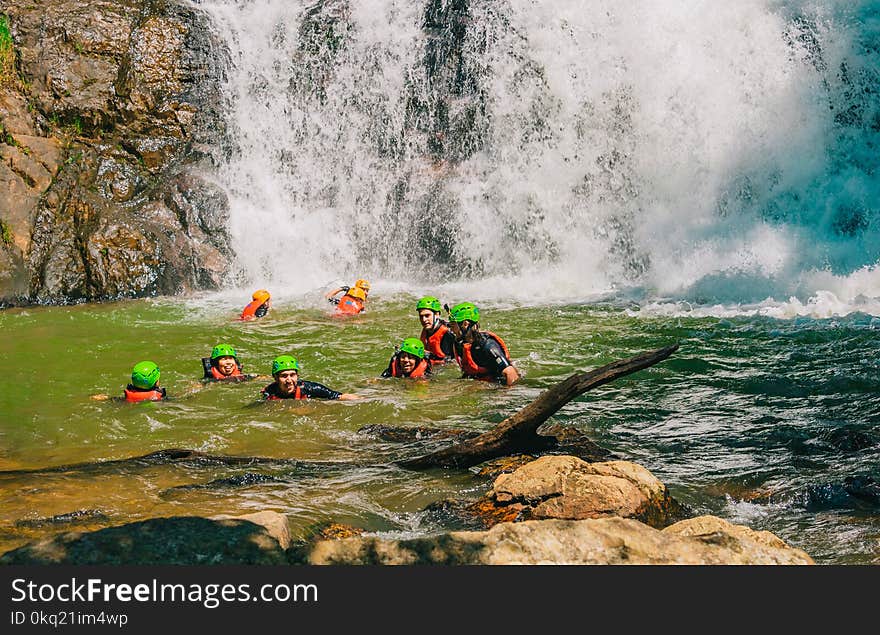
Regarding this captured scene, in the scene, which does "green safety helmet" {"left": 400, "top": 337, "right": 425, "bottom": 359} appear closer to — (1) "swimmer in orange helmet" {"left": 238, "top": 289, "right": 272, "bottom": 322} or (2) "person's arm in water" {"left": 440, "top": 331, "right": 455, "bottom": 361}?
(2) "person's arm in water" {"left": 440, "top": 331, "right": 455, "bottom": 361}

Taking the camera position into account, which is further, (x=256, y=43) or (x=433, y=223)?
(x=256, y=43)

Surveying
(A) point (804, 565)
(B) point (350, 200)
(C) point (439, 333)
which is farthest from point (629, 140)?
(A) point (804, 565)

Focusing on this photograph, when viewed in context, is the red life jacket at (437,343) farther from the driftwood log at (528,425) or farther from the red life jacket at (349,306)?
the driftwood log at (528,425)

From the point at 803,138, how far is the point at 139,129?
43.1 feet

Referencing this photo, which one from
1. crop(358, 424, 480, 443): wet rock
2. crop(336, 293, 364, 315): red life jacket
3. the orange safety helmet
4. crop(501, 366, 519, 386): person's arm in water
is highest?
the orange safety helmet

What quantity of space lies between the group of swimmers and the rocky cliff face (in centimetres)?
721

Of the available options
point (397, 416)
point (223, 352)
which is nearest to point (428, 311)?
point (397, 416)

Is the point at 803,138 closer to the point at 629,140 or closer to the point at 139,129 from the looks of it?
the point at 629,140

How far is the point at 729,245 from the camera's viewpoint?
51.0ft

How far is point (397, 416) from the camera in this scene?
8.59 meters

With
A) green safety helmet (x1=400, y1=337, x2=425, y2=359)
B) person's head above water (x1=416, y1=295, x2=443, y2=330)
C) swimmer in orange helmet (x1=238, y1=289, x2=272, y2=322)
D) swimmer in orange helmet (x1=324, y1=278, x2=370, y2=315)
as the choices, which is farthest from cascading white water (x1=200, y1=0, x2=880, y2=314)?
green safety helmet (x1=400, y1=337, x2=425, y2=359)

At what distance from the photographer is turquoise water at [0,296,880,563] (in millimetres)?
5777

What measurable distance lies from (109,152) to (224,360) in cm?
961

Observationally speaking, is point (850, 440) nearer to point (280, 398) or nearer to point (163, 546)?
point (280, 398)
